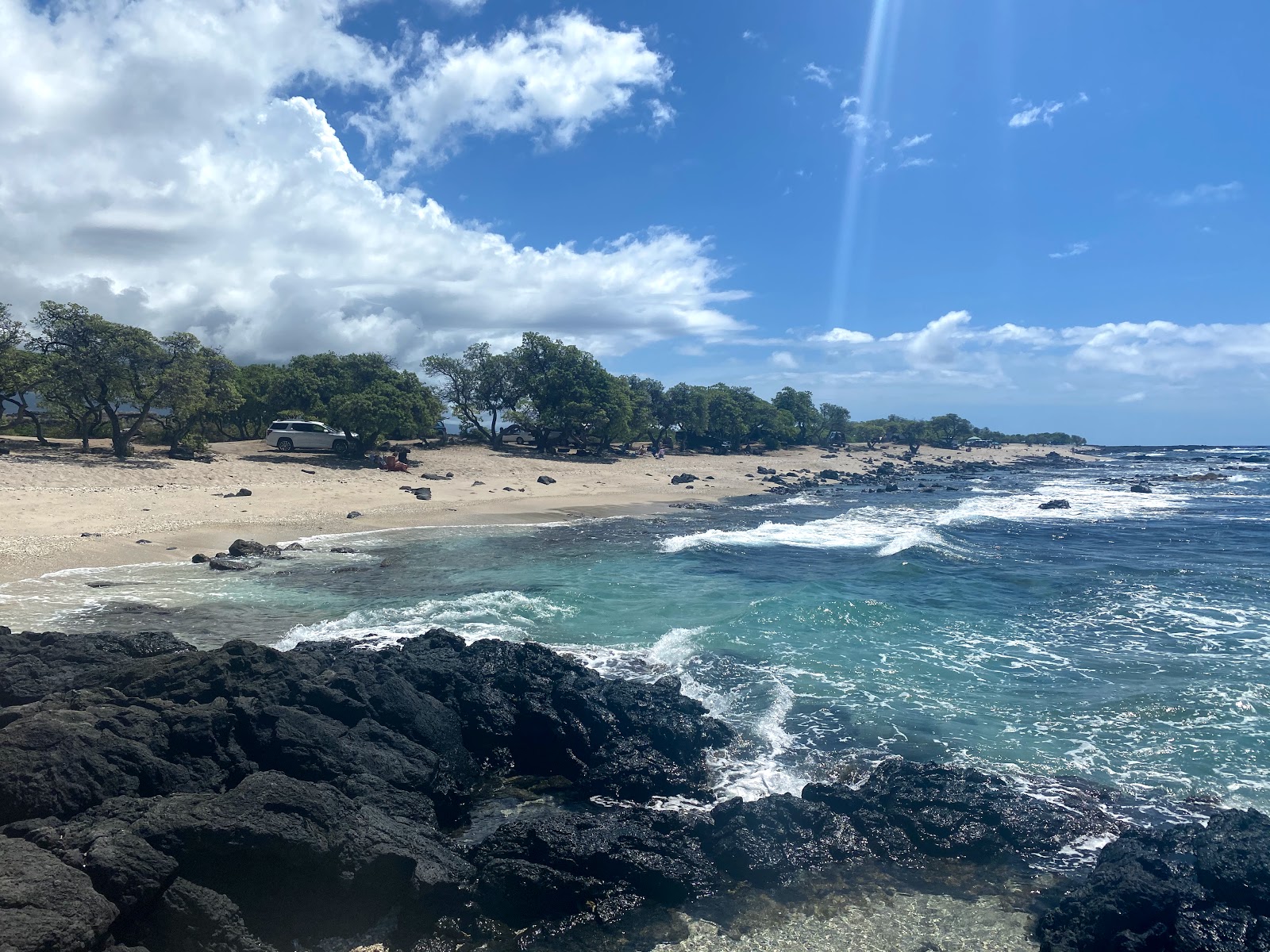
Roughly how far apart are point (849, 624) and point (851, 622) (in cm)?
15

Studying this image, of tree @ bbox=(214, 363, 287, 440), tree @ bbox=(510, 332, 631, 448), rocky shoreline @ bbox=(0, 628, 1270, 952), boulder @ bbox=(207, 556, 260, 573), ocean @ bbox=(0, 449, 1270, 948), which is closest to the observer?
rocky shoreline @ bbox=(0, 628, 1270, 952)

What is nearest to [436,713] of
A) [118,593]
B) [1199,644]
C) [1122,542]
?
[118,593]

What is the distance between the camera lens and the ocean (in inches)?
418

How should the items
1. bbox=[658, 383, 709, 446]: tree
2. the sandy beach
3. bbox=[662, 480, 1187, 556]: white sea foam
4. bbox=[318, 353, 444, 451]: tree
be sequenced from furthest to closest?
1. bbox=[658, 383, 709, 446]: tree
2. bbox=[318, 353, 444, 451]: tree
3. bbox=[662, 480, 1187, 556]: white sea foam
4. the sandy beach

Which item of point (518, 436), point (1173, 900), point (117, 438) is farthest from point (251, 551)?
point (518, 436)

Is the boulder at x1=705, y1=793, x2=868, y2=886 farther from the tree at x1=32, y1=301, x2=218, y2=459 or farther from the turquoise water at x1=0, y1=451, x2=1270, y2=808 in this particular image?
the tree at x1=32, y1=301, x2=218, y2=459

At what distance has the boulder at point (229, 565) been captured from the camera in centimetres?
1997

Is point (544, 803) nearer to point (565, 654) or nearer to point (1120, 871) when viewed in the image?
point (565, 654)

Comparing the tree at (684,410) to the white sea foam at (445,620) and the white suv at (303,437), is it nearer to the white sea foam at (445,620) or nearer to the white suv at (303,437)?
the white suv at (303,437)

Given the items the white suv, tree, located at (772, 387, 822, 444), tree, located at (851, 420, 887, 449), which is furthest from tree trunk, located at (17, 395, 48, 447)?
tree, located at (851, 420, 887, 449)

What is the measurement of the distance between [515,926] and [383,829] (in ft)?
5.19

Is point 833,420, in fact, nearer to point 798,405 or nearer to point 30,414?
point 798,405

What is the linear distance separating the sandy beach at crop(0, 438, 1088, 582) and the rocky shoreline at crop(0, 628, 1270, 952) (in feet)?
39.2

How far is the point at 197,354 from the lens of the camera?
125ft
